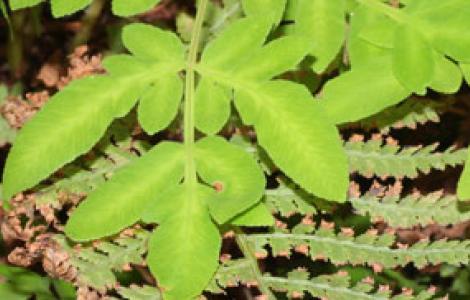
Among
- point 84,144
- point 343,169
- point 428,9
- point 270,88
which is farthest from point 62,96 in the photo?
point 428,9

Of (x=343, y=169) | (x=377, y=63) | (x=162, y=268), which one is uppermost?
(x=377, y=63)

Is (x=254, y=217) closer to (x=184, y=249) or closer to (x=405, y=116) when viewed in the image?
(x=184, y=249)

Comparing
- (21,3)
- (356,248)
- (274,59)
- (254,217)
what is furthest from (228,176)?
(21,3)

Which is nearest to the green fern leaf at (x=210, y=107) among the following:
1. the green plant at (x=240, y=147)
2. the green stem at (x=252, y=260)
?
the green plant at (x=240, y=147)

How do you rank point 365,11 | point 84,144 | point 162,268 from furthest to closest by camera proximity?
point 365,11 → point 84,144 → point 162,268

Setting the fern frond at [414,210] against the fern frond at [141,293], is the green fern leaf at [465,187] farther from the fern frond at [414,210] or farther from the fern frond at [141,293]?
the fern frond at [141,293]

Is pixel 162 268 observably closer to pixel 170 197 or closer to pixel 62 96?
pixel 170 197
